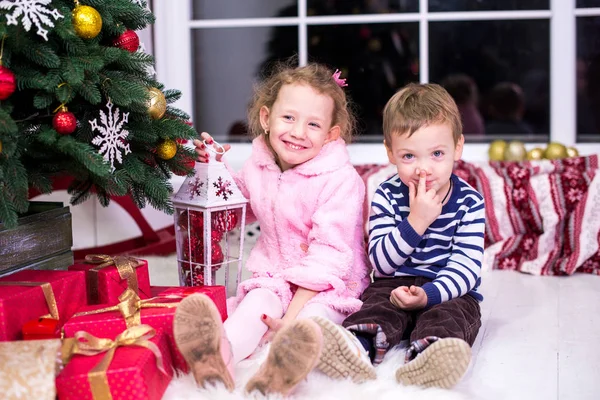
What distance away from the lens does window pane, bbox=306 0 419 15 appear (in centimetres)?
317

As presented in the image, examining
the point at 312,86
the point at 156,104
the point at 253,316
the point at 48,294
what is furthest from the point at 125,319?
the point at 312,86

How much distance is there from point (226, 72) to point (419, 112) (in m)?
1.73

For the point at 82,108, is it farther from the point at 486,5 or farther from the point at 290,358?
the point at 486,5

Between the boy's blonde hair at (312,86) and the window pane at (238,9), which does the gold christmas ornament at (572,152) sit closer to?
the boy's blonde hair at (312,86)

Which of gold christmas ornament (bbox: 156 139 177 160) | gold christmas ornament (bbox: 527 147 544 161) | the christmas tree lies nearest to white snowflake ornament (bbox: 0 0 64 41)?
the christmas tree

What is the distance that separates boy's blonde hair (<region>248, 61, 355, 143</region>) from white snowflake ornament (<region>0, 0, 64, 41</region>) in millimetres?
634

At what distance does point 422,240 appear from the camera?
1931 millimetres

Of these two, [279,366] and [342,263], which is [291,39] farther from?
[279,366]

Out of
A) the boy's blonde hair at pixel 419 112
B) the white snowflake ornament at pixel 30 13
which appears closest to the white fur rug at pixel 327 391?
the boy's blonde hair at pixel 419 112

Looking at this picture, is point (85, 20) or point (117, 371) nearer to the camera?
point (117, 371)

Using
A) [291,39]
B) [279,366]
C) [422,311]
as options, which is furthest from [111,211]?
[279,366]

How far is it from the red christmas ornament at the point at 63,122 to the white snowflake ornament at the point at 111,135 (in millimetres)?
103

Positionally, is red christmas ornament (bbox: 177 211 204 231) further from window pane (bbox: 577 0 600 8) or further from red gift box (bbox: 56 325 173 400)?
window pane (bbox: 577 0 600 8)

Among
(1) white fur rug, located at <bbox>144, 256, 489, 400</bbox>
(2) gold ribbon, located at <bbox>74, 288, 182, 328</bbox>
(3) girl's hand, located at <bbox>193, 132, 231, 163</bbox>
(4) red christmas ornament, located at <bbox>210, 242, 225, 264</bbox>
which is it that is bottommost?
(1) white fur rug, located at <bbox>144, 256, 489, 400</bbox>
